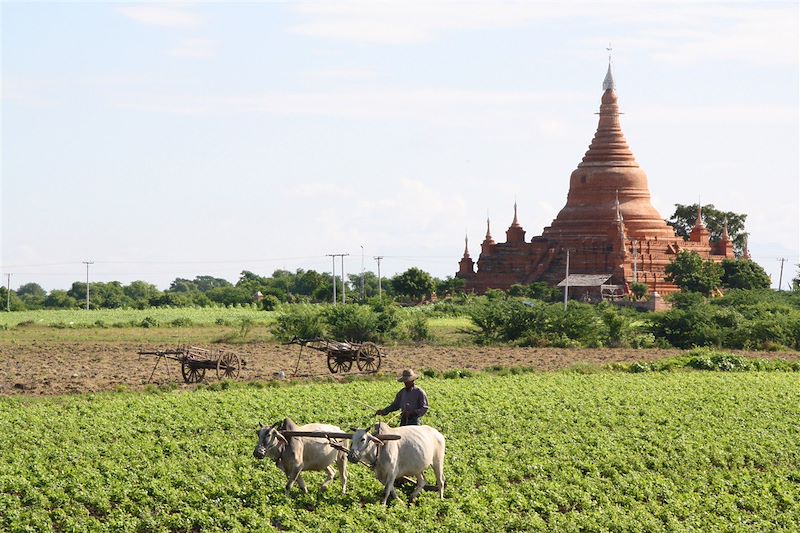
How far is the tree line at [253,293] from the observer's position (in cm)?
7550

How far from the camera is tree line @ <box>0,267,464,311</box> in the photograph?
248 ft

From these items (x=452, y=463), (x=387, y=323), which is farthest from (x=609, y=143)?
(x=452, y=463)

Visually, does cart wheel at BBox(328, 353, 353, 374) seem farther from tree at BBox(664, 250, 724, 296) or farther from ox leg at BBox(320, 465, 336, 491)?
tree at BBox(664, 250, 724, 296)

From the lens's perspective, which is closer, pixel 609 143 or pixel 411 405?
pixel 411 405

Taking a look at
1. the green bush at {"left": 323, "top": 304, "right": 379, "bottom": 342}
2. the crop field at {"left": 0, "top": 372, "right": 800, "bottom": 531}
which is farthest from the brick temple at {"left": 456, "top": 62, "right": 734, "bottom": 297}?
the crop field at {"left": 0, "top": 372, "right": 800, "bottom": 531}

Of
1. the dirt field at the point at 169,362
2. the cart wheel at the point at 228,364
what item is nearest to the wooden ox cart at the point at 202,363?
the cart wheel at the point at 228,364

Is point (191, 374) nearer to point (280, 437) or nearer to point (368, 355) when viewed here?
point (368, 355)

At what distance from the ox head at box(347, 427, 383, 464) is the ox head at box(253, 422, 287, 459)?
922 millimetres

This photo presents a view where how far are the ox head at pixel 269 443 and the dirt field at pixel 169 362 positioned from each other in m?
11.4

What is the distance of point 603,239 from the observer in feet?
229

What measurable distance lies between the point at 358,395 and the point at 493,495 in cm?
888

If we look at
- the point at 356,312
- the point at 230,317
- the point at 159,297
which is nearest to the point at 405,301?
the point at 159,297

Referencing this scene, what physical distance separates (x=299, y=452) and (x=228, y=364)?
1276 cm

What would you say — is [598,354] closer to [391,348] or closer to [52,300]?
[391,348]
